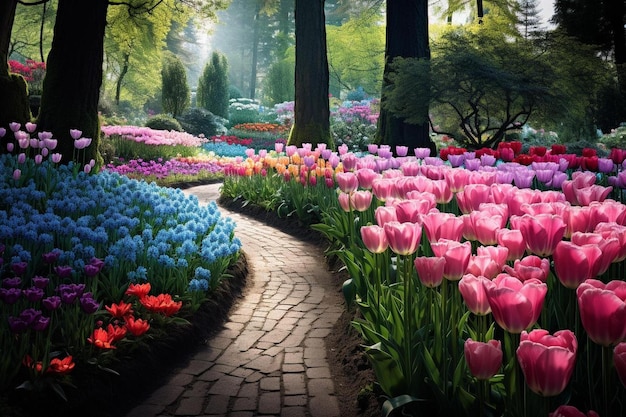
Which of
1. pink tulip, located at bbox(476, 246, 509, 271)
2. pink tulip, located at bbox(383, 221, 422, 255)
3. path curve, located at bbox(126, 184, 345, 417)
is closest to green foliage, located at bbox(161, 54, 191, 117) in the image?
path curve, located at bbox(126, 184, 345, 417)

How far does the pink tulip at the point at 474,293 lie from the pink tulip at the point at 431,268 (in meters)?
0.26

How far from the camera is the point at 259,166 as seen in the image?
1024 cm

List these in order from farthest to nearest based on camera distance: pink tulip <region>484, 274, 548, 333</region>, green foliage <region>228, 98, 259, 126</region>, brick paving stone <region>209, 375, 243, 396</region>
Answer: green foliage <region>228, 98, 259, 126</region>, brick paving stone <region>209, 375, 243, 396</region>, pink tulip <region>484, 274, 548, 333</region>

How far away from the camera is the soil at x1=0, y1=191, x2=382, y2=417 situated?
302 cm

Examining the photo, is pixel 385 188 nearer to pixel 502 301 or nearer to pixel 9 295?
pixel 502 301

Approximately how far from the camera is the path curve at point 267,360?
11.3 ft

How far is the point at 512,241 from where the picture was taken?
227 centimetres

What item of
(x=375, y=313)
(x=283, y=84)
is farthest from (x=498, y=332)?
(x=283, y=84)

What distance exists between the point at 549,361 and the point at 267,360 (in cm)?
291

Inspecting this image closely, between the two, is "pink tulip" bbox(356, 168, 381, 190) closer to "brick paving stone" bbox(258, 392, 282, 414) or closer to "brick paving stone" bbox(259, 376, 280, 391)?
"brick paving stone" bbox(259, 376, 280, 391)

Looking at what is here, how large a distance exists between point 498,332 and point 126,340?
92.2 inches

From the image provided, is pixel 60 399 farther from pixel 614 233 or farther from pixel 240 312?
pixel 614 233

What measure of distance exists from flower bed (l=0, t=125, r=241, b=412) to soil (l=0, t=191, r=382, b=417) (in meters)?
0.07

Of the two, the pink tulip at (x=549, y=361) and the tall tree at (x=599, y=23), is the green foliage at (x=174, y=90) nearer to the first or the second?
the tall tree at (x=599, y=23)
